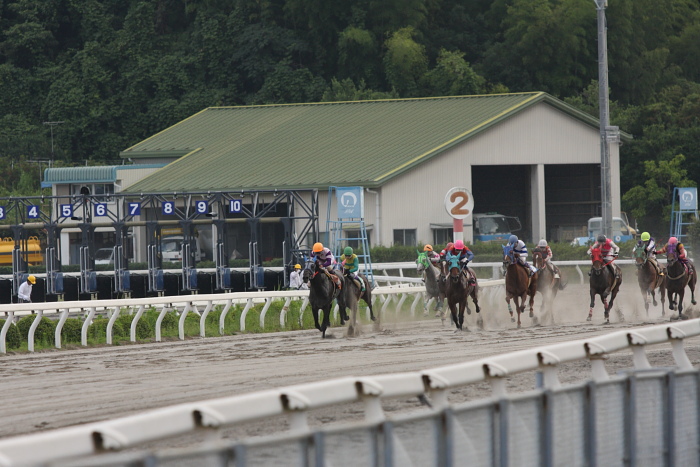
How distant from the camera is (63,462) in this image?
400 cm

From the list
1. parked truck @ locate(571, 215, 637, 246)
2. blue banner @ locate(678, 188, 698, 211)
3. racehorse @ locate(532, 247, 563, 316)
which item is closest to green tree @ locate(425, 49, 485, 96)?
parked truck @ locate(571, 215, 637, 246)

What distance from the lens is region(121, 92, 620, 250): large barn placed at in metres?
41.4

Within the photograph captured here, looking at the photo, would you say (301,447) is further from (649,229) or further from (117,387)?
(649,229)

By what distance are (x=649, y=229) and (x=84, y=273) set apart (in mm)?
27416

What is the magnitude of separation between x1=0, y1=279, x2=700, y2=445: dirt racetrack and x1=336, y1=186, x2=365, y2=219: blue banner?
5.38 meters

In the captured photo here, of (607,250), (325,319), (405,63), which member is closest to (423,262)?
(607,250)

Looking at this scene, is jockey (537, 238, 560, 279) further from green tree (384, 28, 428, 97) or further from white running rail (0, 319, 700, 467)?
green tree (384, 28, 428, 97)

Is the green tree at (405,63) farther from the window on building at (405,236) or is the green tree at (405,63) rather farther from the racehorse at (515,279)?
the racehorse at (515,279)

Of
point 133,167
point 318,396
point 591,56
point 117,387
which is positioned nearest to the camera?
point 318,396

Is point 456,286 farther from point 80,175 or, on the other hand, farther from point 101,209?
point 80,175

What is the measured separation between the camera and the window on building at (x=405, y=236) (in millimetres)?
41062

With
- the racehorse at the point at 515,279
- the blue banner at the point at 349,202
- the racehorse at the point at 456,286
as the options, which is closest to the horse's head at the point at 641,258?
the racehorse at the point at 515,279

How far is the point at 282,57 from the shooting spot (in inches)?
2660

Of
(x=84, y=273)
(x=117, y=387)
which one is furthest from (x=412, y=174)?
(x=117, y=387)
